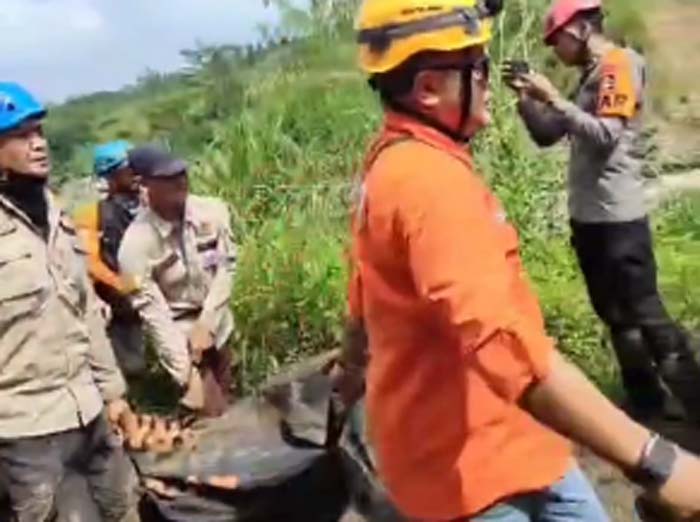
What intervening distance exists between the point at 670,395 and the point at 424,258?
375cm

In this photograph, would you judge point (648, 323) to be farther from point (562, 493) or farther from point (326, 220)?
point (562, 493)

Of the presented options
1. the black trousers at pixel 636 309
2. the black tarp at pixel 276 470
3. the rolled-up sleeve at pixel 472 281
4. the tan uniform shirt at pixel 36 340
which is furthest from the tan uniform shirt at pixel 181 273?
the rolled-up sleeve at pixel 472 281

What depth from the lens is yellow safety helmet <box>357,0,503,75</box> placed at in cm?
299

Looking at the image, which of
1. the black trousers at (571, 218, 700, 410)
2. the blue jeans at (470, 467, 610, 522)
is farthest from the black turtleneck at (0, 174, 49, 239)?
the blue jeans at (470, 467, 610, 522)

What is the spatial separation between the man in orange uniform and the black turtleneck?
209 centimetres

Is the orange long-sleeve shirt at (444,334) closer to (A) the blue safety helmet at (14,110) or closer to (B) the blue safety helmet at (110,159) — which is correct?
(A) the blue safety helmet at (14,110)

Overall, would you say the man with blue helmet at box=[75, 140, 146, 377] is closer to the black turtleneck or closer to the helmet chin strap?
the black turtleneck

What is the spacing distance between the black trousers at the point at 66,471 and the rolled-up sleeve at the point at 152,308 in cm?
120

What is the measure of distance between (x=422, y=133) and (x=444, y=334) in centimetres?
34

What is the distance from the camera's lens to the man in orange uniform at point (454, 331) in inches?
108

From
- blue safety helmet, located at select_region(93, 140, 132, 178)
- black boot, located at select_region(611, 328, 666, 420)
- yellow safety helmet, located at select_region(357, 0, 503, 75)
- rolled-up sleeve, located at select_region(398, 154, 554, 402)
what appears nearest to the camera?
rolled-up sleeve, located at select_region(398, 154, 554, 402)

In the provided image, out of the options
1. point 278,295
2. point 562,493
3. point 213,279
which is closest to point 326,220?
point 278,295

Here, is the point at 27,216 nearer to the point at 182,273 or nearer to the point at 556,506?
the point at 182,273

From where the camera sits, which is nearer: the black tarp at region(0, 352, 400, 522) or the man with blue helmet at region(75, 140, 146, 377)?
the black tarp at region(0, 352, 400, 522)
